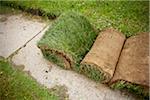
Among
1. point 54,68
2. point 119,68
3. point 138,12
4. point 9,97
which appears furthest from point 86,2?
point 9,97

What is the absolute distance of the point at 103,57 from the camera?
3.68 meters

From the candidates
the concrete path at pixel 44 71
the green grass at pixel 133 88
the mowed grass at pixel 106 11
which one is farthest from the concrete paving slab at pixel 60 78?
the mowed grass at pixel 106 11

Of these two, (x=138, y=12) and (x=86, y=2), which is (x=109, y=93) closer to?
(x=138, y=12)

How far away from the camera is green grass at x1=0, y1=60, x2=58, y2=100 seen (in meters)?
3.65

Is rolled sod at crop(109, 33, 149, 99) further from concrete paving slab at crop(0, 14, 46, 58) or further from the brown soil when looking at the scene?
concrete paving slab at crop(0, 14, 46, 58)

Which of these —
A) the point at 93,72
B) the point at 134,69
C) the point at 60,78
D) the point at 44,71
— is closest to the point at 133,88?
the point at 134,69

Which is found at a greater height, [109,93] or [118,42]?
[118,42]

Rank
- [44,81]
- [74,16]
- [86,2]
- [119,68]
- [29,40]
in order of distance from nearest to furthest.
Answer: [119,68] → [44,81] → [74,16] → [29,40] → [86,2]

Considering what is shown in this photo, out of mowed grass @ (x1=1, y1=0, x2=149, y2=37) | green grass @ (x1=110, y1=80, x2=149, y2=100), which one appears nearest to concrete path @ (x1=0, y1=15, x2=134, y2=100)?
green grass @ (x1=110, y1=80, x2=149, y2=100)

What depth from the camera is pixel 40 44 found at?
3939mm

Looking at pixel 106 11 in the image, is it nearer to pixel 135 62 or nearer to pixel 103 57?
pixel 103 57

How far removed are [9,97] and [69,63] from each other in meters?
0.95

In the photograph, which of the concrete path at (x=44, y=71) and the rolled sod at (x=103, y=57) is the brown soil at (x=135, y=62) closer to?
the rolled sod at (x=103, y=57)

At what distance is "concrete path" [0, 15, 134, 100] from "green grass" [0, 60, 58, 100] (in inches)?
5.2
